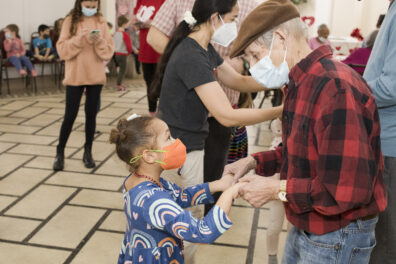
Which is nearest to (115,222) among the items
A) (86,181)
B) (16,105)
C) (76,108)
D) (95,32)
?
(86,181)

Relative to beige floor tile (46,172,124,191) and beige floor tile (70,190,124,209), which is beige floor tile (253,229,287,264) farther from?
beige floor tile (46,172,124,191)

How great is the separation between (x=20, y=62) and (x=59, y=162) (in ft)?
13.8

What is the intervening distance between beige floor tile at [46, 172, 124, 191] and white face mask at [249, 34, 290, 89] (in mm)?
2589

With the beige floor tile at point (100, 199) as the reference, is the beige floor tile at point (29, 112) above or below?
above

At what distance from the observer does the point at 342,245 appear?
63.7 inches

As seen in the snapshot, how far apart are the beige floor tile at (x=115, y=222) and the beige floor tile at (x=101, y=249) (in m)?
0.09

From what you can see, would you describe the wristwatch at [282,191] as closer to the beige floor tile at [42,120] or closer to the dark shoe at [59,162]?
the dark shoe at [59,162]

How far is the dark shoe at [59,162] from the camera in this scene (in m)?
4.56

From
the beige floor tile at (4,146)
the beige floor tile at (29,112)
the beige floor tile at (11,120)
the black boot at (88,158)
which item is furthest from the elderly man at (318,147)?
the beige floor tile at (29,112)

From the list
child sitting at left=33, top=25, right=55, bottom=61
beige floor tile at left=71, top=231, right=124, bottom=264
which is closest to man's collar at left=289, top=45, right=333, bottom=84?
beige floor tile at left=71, top=231, right=124, bottom=264

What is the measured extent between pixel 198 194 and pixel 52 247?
154 centimetres

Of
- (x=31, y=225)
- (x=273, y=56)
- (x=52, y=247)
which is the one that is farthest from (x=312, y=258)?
(x=31, y=225)

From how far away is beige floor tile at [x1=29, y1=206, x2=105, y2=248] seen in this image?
330 cm

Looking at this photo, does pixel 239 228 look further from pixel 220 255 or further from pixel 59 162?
pixel 59 162
